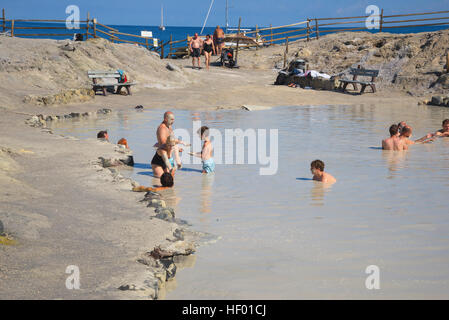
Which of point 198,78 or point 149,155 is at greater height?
point 198,78

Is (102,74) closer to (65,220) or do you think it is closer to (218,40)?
(218,40)

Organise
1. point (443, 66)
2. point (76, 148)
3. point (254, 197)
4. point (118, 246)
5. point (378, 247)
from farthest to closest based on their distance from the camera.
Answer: point (443, 66)
point (76, 148)
point (254, 197)
point (378, 247)
point (118, 246)

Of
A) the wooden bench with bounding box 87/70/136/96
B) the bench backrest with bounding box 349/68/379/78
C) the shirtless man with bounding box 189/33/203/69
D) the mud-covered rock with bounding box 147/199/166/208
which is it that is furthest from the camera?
the shirtless man with bounding box 189/33/203/69

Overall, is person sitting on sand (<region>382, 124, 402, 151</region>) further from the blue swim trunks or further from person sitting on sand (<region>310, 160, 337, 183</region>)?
the blue swim trunks

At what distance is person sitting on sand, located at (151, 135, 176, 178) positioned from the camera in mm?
10078

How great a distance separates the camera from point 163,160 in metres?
10.2

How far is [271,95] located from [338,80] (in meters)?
4.68

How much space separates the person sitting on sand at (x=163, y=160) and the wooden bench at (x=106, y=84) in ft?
42.2

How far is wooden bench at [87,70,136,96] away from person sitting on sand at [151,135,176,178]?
12.9 m

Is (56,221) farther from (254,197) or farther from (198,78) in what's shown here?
(198,78)

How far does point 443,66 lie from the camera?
26.6m

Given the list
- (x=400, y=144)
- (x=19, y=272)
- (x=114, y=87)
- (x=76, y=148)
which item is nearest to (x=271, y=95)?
(x=114, y=87)

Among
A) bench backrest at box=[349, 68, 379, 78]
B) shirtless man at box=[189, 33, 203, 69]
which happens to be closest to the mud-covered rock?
bench backrest at box=[349, 68, 379, 78]
